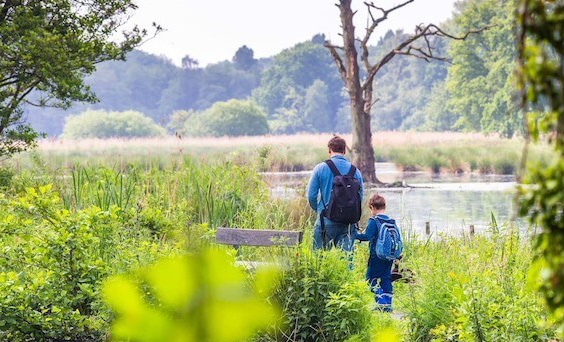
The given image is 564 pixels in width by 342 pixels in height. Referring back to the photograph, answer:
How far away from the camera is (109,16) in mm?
13523

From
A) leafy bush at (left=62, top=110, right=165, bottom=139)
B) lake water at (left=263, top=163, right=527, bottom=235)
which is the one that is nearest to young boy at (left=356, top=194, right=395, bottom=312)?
lake water at (left=263, top=163, right=527, bottom=235)

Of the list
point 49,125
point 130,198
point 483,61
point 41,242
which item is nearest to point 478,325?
point 41,242

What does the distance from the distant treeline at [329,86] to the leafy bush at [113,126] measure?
2181mm

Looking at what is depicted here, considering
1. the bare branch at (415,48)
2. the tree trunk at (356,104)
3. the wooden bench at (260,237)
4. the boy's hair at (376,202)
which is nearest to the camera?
the wooden bench at (260,237)

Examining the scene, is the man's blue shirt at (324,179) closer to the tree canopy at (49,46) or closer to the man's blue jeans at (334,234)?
the man's blue jeans at (334,234)

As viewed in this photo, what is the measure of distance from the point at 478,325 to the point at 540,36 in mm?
3901

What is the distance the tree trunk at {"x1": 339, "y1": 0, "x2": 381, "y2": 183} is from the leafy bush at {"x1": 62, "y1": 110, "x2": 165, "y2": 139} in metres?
47.8

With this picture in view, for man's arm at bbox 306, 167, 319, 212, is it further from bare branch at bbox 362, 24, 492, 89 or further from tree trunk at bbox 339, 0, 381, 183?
tree trunk at bbox 339, 0, 381, 183

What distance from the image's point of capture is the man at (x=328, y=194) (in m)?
7.24

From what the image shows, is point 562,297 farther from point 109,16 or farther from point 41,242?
point 109,16

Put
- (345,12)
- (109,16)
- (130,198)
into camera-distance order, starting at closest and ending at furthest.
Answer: (130,198), (109,16), (345,12)

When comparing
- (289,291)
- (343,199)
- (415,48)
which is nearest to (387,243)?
(343,199)

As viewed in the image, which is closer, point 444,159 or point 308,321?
point 308,321

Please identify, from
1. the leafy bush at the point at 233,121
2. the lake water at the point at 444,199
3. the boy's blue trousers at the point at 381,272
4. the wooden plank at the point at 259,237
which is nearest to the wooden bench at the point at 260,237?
the wooden plank at the point at 259,237
